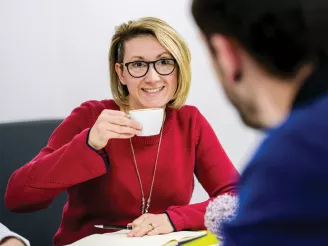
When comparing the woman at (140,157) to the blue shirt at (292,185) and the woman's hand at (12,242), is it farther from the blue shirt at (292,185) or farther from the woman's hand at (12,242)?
the blue shirt at (292,185)

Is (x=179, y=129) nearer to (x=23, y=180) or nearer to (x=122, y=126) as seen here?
(x=122, y=126)

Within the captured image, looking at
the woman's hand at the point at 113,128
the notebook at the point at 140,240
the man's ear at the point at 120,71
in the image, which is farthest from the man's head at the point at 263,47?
the man's ear at the point at 120,71

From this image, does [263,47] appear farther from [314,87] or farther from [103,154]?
[103,154]

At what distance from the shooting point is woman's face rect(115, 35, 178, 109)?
4.63ft

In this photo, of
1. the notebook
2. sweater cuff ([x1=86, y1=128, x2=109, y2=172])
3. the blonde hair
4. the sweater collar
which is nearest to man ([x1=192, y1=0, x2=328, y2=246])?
the sweater collar

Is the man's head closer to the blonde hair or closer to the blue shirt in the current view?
the blue shirt

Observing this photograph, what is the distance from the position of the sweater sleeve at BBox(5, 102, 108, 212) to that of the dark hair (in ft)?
2.66

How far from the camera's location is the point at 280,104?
500 mm

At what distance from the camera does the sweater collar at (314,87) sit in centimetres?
47

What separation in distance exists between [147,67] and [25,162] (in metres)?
0.48

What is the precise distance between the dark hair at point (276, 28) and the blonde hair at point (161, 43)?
0.90 meters

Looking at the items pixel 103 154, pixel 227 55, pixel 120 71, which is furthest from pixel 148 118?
pixel 227 55

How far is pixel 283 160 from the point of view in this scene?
44cm

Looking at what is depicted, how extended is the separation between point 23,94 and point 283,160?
1862 mm
